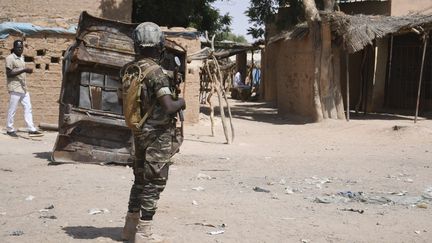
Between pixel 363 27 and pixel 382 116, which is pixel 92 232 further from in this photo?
pixel 382 116

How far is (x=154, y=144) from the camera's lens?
4.16m

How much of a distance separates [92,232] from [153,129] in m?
1.09

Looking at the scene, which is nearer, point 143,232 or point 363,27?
point 143,232

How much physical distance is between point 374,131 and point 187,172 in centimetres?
564

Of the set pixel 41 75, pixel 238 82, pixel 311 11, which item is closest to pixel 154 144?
pixel 41 75

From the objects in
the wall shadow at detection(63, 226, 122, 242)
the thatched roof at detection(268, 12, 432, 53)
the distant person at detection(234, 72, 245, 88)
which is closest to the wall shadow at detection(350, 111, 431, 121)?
the thatched roof at detection(268, 12, 432, 53)

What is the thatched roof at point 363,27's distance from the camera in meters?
13.2

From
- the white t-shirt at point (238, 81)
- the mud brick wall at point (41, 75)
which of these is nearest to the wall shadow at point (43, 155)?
the mud brick wall at point (41, 75)

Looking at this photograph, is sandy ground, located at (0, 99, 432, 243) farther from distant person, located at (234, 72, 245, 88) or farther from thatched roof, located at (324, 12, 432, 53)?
distant person, located at (234, 72, 245, 88)

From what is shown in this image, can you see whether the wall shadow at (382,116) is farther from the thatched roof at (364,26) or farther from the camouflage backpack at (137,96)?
the camouflage backpack at (137,96)

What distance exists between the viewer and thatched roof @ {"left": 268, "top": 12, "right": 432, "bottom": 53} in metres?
13.2

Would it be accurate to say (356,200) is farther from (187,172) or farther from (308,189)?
(187,172)

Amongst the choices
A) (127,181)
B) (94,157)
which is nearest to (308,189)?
(127,181)

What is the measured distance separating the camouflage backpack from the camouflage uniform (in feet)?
0.09
